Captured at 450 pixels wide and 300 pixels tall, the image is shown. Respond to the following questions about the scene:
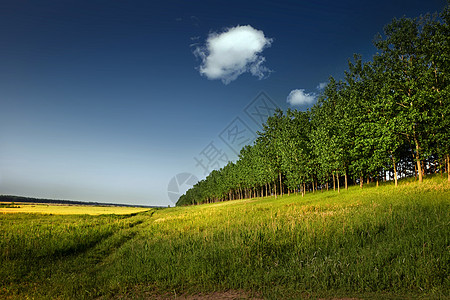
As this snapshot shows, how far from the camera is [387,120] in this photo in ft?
108

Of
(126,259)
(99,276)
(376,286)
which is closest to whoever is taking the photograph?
(376,286)

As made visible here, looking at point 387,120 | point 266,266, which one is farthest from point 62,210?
point 387,120

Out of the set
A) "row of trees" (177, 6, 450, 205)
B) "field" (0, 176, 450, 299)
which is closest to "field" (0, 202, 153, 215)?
"field" (0, 176, 450, 299)

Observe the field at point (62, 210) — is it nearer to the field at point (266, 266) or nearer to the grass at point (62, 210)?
the grass at point (62, 210)

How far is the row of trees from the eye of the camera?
30094mm

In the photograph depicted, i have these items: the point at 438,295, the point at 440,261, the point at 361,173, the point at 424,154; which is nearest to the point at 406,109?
the point at 424,154

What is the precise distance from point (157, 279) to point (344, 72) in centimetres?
6291

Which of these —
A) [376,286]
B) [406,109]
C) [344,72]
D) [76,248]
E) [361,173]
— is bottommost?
[76,248]

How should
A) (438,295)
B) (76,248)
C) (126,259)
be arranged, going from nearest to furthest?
(438,295)
(126,259)
(76,248)

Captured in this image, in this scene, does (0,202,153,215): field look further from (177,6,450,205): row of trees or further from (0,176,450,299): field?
Answer: (177,6,450,205): row of trees

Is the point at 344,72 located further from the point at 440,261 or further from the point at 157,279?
the point at 157,279

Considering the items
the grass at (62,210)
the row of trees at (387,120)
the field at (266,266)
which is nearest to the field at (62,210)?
the grass at (62,210)

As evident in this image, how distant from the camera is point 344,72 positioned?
184 feet

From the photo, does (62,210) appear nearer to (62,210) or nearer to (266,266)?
(62,210)
